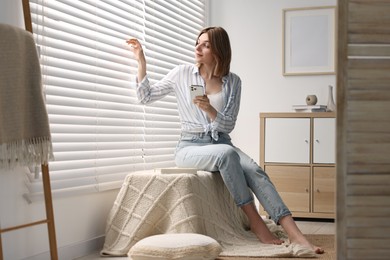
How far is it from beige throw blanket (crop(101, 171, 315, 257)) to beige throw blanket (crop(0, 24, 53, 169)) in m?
0.89

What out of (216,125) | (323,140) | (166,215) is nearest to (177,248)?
(166,215)

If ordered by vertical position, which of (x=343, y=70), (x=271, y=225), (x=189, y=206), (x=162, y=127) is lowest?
(x=271, y=225)

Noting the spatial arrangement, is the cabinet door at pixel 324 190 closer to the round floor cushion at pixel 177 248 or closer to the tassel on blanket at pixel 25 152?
the round floor cushion at pixel 177 248

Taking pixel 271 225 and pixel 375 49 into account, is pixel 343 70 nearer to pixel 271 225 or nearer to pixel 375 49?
pixel 375 49

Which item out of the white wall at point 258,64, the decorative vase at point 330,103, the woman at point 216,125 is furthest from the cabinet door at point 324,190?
the woman at point 216,125

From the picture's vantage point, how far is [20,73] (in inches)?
100

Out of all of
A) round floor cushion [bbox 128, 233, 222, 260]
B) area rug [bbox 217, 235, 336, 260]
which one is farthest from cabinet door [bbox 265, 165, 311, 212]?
round floor cushion [bbox 128, 233, 222, 260]

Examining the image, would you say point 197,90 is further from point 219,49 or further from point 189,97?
point 219,49

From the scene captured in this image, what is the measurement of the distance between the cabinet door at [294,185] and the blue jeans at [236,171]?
100 cm

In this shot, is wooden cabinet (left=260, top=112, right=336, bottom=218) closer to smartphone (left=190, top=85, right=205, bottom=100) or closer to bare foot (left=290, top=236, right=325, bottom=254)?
smartphone (left=190, top=85, right=205, bottom=100)

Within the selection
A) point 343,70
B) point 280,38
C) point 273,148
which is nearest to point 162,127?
point 273,148

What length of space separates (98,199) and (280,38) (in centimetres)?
234

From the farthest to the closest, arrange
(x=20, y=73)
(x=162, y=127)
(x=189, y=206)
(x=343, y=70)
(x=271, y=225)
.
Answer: (x=162, y=127) → (x=271, y=225) → (x=189, y=206) → (x=20, y=73) → (x=343, y=70)

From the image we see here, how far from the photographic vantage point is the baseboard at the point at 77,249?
3.05 metres
